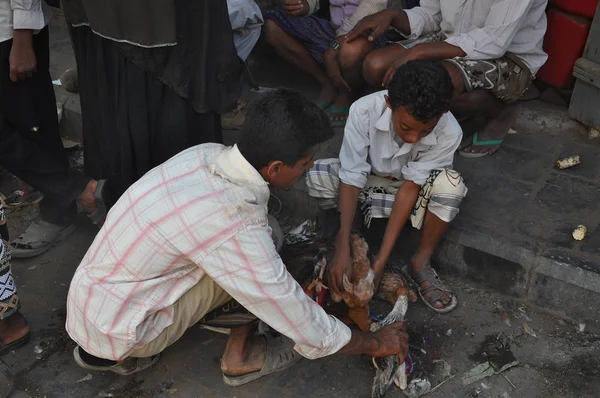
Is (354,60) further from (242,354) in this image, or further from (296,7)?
(242,354)

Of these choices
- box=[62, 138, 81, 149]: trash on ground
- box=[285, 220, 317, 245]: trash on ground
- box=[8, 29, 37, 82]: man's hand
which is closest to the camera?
box=[8, 29, 37, 82]: man's hand

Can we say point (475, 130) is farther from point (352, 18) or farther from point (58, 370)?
point (58, 370)

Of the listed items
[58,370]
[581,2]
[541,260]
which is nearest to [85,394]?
[58,370]

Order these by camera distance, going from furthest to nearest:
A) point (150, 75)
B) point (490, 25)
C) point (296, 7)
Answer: point (296, 7), point (490, 25), point (150, 75)

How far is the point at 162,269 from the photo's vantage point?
2.20 metres

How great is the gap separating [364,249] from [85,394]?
1.30 m

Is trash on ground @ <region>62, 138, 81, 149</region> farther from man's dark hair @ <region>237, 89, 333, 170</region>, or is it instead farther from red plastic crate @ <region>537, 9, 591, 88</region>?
red plastic crate @ <region>537, 9, 591, 88</region>

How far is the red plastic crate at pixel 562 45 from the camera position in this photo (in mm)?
3707

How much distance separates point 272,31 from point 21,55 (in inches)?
59.2

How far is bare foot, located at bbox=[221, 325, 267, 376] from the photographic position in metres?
2.62

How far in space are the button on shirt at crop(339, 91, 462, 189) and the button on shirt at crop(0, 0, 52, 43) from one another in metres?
1.51

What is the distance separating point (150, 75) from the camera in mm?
3016

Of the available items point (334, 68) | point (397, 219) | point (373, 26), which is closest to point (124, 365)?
point (397, 219)

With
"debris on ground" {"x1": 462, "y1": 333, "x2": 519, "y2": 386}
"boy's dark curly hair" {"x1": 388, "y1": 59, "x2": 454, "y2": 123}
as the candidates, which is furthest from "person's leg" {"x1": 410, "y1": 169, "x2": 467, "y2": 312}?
"boy's dark curly hair" {"x1": 388, "y1": 59, "x2": 454, "y2": 123}
